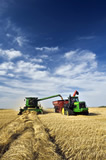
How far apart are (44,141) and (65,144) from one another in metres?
0.89

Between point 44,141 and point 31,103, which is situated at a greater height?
point 31,103

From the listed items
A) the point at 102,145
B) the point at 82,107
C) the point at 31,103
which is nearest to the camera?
the point at 102,145

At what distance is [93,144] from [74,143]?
762 millimetres

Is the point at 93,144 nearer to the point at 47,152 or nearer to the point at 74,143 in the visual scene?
the point at 74,143

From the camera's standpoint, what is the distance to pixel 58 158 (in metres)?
3.81

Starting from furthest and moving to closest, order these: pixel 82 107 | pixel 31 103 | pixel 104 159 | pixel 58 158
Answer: pixel 31 103 → pixel 82 107 → pixel 104 159 → pixel 58 158

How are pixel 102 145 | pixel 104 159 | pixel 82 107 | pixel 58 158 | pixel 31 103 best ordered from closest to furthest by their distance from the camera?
1. pixel 58 158
2. pixel 104 159
3. pixel 102 145
4. pixel 82 107
5. pixel 31 103

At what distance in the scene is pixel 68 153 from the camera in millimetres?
4402

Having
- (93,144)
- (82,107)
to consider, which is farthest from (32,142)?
(82,107)

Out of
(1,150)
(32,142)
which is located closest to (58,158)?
(32,142)

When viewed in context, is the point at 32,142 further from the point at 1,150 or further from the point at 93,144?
the point at 93,144

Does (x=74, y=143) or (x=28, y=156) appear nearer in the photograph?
(x=28, y=156)

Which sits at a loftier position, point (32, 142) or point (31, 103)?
point (31, 103)

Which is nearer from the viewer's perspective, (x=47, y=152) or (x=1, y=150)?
(x=47, y=152)
